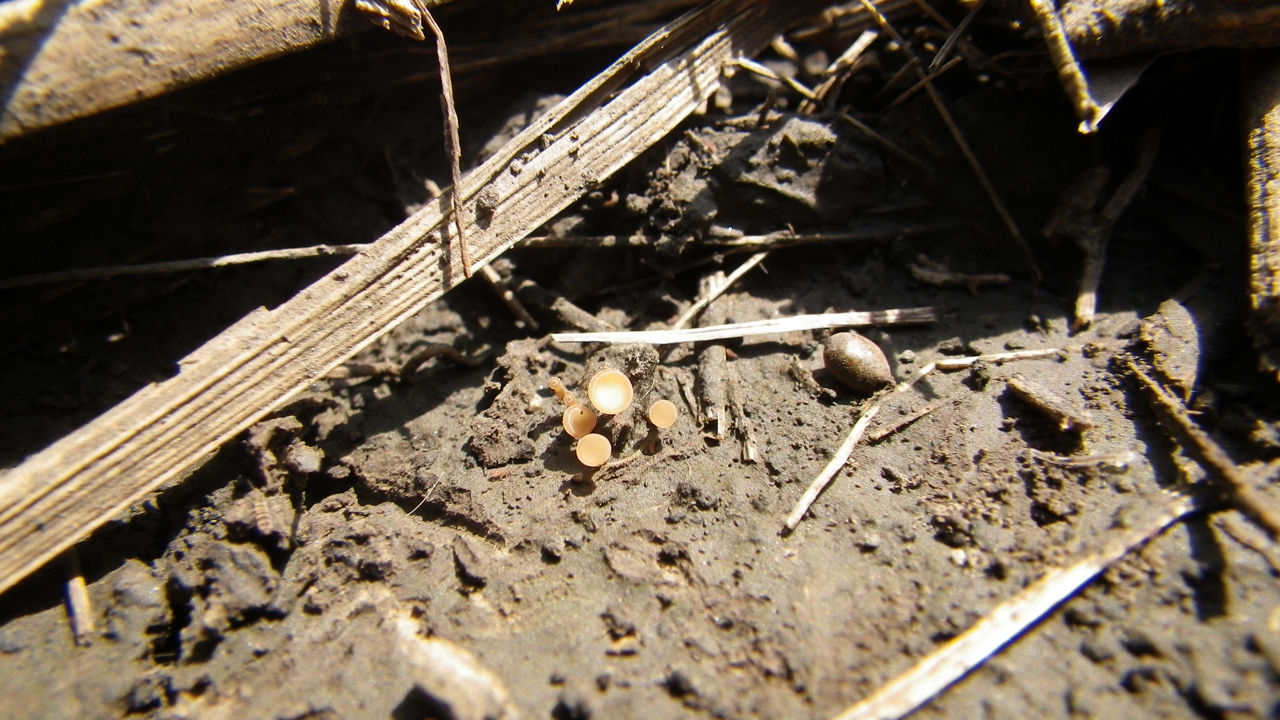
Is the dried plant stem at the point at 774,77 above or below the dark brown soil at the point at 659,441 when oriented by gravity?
above

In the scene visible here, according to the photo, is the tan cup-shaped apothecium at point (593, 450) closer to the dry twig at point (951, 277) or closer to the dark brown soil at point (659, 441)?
the dark brown soil at point (659, 441)

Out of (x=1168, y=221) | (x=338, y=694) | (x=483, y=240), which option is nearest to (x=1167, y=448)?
(x=1168, y=221)

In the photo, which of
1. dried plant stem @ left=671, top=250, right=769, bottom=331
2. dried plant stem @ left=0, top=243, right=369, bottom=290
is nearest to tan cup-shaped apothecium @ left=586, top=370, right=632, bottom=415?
dried plant stem @ left=671, top=250, right=769, bottom=331

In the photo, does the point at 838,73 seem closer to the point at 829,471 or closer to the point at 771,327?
the point at 771,327

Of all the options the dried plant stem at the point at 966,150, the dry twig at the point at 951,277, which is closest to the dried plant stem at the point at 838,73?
the dried plant stem at the point at 966,150

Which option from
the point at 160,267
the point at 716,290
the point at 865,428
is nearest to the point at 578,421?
the point at 716,290

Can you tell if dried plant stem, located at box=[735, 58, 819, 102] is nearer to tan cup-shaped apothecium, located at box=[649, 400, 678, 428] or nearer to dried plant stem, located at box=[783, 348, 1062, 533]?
dried plant stem, located at box=[783, 348, 1062, 533]
